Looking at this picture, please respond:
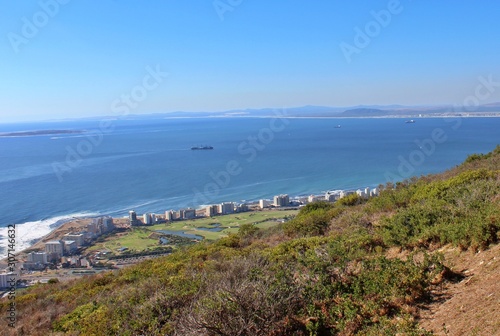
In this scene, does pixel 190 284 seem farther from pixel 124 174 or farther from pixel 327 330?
pixel 124 174

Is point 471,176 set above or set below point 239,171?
above

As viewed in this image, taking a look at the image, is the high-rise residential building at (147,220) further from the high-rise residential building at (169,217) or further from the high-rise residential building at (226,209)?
the high-rise residential building at (226,209)

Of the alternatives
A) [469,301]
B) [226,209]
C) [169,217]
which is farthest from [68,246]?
[469,301]

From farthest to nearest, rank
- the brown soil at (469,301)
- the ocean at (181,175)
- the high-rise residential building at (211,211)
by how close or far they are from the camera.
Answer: the ocean at (181,175) < the high-rise residential building at (211,211) < the brown soil at (469,301)

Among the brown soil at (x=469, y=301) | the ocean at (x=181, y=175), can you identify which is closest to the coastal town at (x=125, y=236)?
the ocean at (x=181, y=175)

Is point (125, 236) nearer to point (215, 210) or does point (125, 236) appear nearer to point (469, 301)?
point (215, 210)

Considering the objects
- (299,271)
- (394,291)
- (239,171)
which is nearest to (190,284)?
(299,271)
